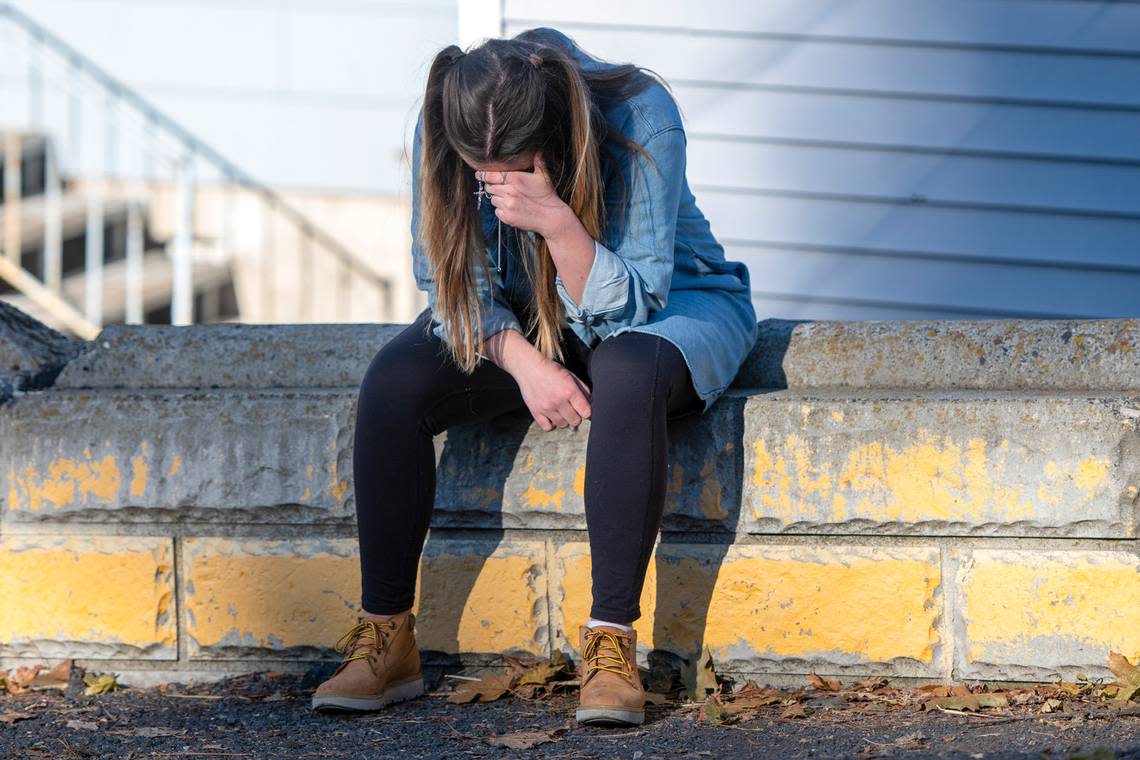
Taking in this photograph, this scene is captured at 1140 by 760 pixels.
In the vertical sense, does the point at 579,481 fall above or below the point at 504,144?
below

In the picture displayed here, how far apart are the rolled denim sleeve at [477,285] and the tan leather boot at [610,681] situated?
1.92 ft

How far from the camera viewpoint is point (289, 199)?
6242mm

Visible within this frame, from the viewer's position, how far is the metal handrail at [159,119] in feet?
20.3

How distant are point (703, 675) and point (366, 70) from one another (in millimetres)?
4415

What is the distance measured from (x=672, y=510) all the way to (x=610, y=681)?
0.37 m

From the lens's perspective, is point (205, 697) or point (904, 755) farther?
point (205, 697)

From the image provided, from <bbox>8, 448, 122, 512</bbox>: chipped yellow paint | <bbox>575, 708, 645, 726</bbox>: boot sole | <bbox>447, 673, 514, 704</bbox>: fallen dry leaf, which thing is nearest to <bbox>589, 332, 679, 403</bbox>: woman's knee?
<bbox>575, 708, 645, 726</bbox>: boot sole

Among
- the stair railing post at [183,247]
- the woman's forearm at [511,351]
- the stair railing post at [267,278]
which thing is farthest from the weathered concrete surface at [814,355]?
the stair railing post at [267,278]

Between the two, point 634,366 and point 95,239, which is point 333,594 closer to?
point 634,366

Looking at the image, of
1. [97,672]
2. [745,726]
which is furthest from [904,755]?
[97,672]

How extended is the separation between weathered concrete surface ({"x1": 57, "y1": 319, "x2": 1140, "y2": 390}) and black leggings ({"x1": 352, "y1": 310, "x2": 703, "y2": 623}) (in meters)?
0.35

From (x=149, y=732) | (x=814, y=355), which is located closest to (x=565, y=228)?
(x=814, y=355)

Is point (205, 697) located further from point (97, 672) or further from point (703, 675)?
point (703, 675)

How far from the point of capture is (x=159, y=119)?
6.18 metres
